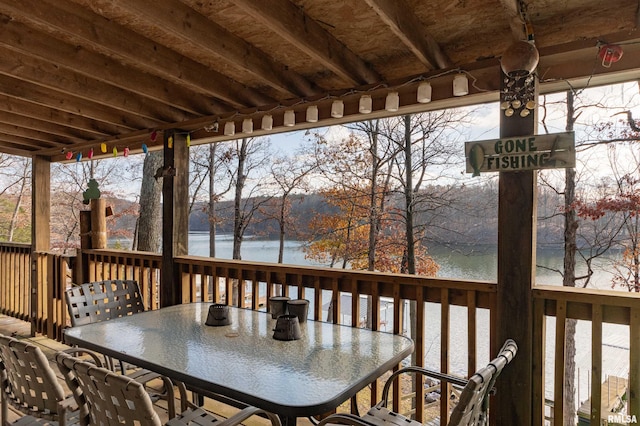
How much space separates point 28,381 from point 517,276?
7.75ft

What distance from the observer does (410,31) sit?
83.1 inches

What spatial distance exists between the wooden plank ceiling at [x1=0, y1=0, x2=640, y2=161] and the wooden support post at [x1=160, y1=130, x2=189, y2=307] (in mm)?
452

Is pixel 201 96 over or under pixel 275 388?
over

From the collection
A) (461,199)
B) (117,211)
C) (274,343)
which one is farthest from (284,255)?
(274,343)

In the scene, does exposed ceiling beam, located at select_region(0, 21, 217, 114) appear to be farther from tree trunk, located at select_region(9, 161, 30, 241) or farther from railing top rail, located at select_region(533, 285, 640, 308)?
tree trunk, located at select_region(9, 161, 30, 241)

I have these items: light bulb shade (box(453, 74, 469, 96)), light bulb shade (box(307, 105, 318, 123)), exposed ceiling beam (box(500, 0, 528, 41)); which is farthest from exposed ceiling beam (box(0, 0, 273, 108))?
exposed ceiling beam (box(500, 0, 528, 41))

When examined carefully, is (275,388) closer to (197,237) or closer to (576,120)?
(576,120)

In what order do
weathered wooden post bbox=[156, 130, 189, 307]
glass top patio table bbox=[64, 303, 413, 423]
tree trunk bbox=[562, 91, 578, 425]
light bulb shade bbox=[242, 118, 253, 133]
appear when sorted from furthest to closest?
1. tree trunk bbox=[562, 91, 578, 425]
2. weathered wooden post bbox=[156, 130, 189, 307]
3. light bulb shade bbox=[242, 118, 253, 133]
4. glass top patio table bbox=[64, 303, 413, 423]

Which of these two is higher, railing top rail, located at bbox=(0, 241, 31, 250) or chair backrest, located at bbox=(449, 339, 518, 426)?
railing top rail, located at bbox=(0, 241, 31, 250)

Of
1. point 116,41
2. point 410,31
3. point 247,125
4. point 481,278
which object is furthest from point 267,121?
point 481,278

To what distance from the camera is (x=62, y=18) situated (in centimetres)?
205

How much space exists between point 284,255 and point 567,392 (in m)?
5.75

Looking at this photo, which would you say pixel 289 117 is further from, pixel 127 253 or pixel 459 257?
pixel 459 257

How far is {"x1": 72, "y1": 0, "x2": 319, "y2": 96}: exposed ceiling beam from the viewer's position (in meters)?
1.96
